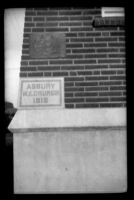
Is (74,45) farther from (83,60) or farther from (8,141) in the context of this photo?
(8,141)

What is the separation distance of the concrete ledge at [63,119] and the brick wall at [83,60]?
14 centimetres

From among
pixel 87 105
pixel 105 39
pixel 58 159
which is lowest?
pixel 58 159

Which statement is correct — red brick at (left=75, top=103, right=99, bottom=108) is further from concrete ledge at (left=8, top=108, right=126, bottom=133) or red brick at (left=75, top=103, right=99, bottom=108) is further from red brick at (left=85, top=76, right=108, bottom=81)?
red brick at (left=85, top=76, right=108, bottom=81)

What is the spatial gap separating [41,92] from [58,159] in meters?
0.96

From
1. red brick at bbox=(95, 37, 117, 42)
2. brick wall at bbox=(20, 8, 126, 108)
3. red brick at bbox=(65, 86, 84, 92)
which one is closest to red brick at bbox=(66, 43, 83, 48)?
brick wall at bbox=(20, 8, 126, 108)

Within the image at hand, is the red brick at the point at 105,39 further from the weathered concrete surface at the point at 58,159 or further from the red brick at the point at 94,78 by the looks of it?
the weathered concrete surface at the point at 58,159

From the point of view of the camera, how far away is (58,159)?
444cm

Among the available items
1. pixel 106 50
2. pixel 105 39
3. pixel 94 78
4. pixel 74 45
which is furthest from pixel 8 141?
pixel 105 39

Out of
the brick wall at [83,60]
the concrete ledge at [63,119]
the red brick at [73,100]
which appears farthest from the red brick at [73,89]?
the concrete ledge at [63,119]

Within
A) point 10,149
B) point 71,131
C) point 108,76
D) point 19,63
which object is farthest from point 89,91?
point 10,149

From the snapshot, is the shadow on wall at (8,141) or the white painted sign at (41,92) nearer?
the shadow on wall at (8,141)

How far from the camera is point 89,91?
4566 mm

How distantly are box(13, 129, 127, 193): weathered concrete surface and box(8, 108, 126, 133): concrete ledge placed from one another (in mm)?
102

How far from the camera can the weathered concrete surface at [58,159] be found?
14.5ft
